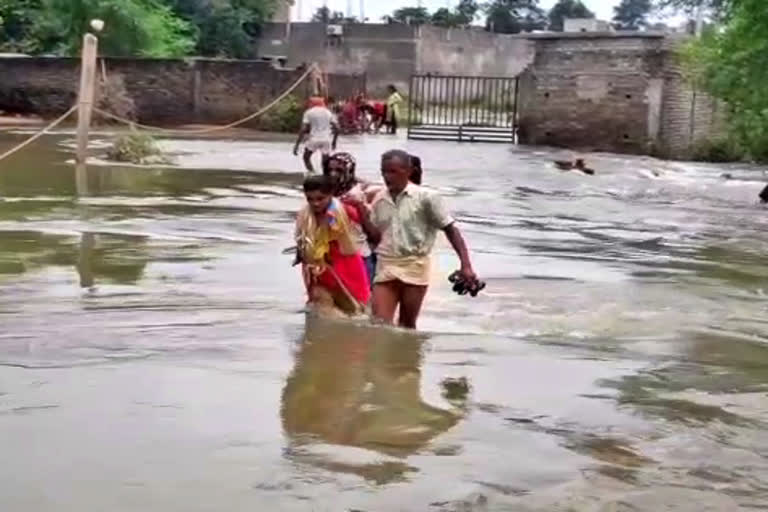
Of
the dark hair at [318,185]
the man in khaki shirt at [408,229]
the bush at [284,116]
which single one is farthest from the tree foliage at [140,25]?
the man in khaki shirt at [408,229]

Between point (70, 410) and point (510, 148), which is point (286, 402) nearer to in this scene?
point (70, 410)

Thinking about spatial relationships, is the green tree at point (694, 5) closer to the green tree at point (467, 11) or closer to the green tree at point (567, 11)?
the green tree at point (467, 11)

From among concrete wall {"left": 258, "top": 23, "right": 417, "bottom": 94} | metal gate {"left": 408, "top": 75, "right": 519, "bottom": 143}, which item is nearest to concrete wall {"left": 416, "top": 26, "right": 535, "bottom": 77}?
concrete wall {"left": 258, "top": 23, "right": 417, "bottom": 94}

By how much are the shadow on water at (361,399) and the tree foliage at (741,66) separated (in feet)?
40.8

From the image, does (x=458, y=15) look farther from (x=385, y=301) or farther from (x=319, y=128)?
(x=385, y=301)

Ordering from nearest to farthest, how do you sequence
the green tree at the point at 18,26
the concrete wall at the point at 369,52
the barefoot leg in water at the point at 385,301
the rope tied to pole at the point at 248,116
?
the barefoot leg in water at the point at 385,301, the rope tied to pole at the point at 248,116, the green tree at the point at 18,26, the concrete wall at the point at 369,52

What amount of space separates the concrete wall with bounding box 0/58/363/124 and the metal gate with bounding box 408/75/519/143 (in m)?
4.67

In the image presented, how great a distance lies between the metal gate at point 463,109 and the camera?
119 feet

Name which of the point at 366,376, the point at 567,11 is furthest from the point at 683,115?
the point at 567,11

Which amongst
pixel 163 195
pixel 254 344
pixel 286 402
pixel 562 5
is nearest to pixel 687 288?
pixel 254 344

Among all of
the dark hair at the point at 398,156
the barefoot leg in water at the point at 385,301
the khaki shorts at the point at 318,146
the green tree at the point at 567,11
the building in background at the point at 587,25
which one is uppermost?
the green tree at the point at 567,11

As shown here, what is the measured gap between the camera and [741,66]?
21781mm

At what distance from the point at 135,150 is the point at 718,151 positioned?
15909 mm

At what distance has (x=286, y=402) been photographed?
659 cm
